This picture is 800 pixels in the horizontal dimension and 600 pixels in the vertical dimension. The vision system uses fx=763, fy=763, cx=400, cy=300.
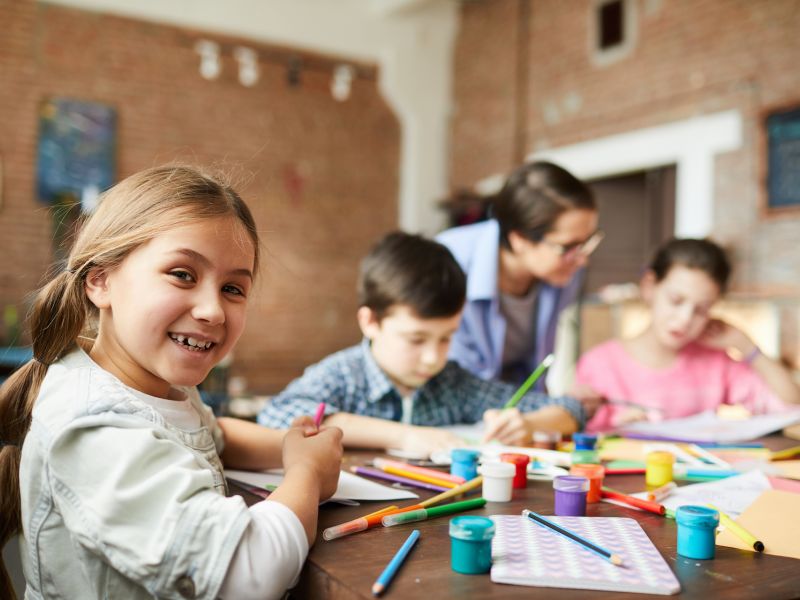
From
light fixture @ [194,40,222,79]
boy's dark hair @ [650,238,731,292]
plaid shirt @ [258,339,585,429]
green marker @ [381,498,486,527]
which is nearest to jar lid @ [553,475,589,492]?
green marker @ [381,498,486,527]

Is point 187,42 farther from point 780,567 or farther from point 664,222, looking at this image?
point 780,567

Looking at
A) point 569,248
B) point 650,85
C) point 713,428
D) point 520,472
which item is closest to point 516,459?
point 520,472

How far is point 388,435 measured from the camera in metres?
1.38

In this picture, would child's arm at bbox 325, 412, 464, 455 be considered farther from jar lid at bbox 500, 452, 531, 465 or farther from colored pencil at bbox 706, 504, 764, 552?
colored pencil at bbox 706, 504, 764, 552

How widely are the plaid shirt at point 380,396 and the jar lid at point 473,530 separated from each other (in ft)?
2.34

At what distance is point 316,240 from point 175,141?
150 centimetres

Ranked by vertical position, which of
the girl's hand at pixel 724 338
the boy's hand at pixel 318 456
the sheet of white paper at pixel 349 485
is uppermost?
the girl's hand at pixel 724 338

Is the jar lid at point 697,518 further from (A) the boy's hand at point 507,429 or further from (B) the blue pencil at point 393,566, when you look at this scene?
(A) the boy's hand at point 507,429

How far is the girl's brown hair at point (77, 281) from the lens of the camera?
35.7 inches

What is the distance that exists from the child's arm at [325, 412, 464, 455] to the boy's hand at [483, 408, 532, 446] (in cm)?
7

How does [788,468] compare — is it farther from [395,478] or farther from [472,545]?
[472,545]

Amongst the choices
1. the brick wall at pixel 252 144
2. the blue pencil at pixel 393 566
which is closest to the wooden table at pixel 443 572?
the blue pencil at pixel 393 566

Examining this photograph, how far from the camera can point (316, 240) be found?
23.1 ft

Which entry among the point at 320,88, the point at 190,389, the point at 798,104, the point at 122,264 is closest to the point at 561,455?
the point at 190,389
